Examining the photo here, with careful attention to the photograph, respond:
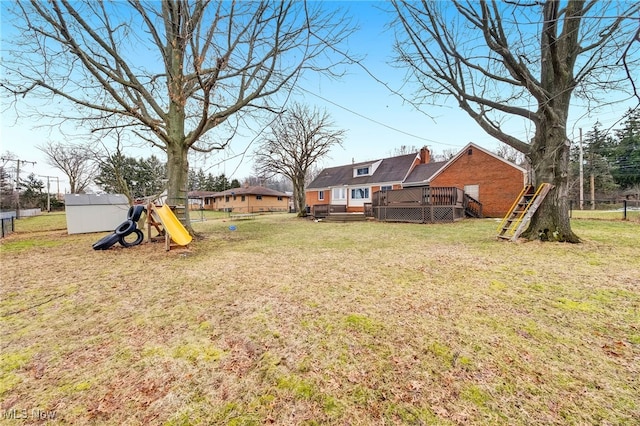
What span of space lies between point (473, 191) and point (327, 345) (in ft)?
63.9

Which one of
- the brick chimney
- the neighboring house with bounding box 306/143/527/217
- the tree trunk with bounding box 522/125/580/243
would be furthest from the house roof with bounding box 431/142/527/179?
the tree trunk with bounding box 522/125/580/243

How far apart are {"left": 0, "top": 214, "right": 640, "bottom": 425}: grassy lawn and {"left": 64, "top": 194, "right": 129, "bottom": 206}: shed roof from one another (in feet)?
33.8

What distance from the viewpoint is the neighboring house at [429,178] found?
17.2 metres

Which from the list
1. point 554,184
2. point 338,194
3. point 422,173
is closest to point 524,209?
point 554,184

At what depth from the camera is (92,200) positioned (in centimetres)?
1366

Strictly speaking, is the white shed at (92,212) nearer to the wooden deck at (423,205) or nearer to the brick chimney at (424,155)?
the wooden deck at (423,205)

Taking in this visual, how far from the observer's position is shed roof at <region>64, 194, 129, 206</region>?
1305 cm

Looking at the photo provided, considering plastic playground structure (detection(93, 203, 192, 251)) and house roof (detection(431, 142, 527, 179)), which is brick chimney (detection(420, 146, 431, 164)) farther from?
plastic playground structure (detection(93, 203, 192, 251))

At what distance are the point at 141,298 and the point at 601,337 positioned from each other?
5.57 meters

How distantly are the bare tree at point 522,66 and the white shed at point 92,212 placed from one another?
14696 mm

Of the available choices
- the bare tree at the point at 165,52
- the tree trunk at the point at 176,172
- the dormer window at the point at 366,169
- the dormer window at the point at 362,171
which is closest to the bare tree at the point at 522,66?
the bare tree at the point at 165,52

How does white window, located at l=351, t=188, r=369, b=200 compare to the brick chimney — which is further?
white window, located at l=351, t=188, r=369, b=200

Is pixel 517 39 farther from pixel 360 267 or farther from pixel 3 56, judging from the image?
pixel 3 56

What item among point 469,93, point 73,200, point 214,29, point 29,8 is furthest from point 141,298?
point 73,200
